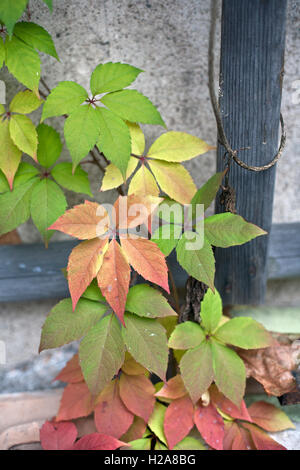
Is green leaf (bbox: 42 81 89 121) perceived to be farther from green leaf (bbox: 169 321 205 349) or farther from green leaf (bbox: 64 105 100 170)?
green leaf (bbox: 169 321 205 349)

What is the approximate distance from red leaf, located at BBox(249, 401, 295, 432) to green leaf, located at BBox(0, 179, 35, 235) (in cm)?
80

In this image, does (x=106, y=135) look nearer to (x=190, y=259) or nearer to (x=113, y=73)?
(x=113, y=73)

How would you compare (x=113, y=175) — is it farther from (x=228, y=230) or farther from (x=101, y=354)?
(x=101, y=354)

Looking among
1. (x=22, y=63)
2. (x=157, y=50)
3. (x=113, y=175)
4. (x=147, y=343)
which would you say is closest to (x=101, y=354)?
(x=147, y=343)

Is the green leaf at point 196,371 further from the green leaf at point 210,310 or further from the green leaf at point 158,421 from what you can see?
the green leaf at point 158,421

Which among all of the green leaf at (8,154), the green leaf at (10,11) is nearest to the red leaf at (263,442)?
the green leaf at (8,154)

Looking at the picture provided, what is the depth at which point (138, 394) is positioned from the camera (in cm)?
94

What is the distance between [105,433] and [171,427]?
162 mm

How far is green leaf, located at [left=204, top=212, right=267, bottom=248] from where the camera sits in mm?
786

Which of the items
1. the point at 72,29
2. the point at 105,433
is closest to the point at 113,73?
the point at 72,29

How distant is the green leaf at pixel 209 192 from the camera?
82 cm

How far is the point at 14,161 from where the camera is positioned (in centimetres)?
87

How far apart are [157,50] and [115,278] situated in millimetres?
618

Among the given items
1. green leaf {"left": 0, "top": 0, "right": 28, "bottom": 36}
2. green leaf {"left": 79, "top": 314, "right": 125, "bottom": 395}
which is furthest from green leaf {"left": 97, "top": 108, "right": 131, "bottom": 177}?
green leaf {"left": 79, "top": 314, "right": 125, "bottom": 395}
